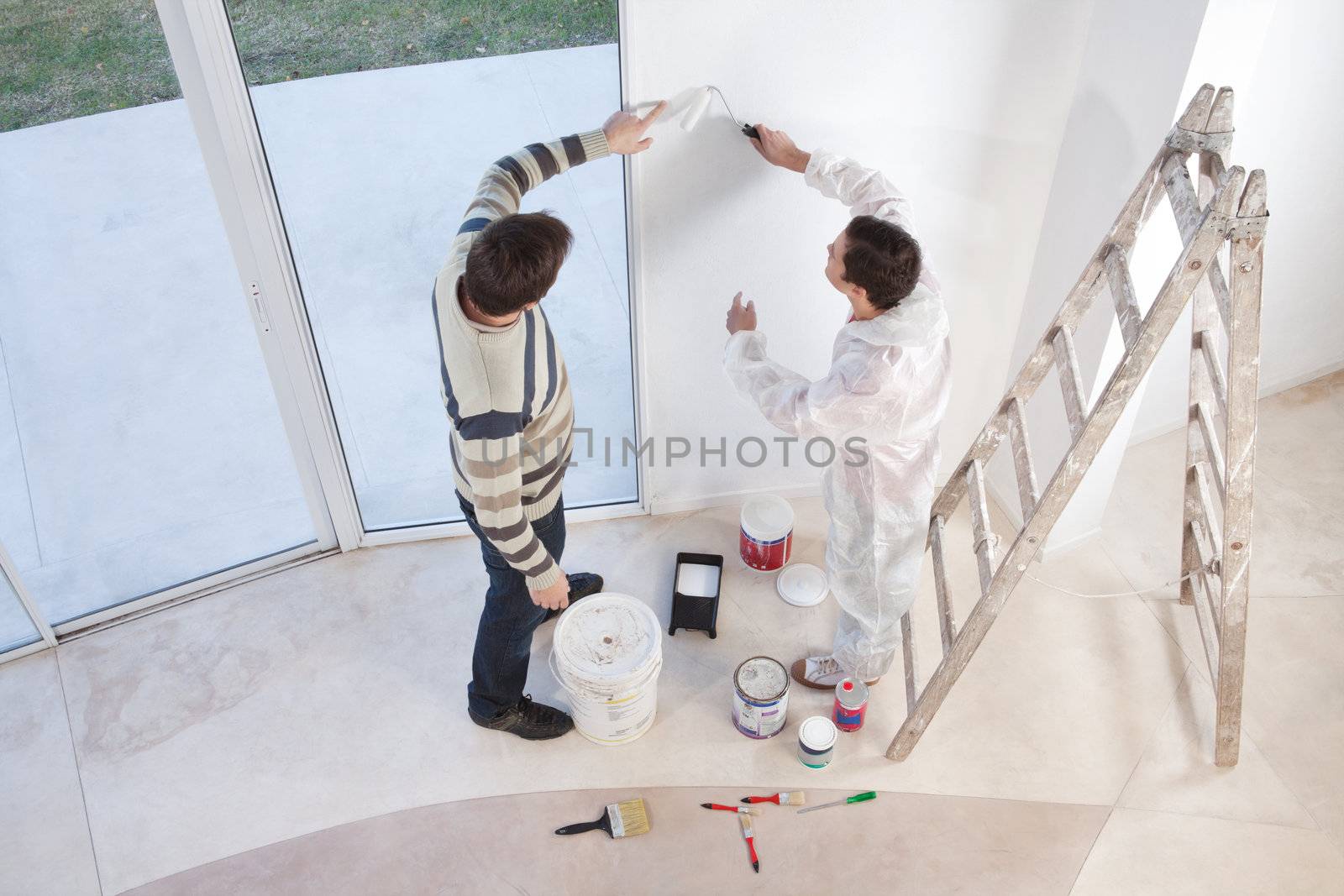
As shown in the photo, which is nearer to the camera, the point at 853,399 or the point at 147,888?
the point at 853,399

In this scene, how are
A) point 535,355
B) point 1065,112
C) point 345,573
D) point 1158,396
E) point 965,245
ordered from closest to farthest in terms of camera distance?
point 535,355 < point 1065,112 < point 965,245 < point 345,573 < point 1158,396

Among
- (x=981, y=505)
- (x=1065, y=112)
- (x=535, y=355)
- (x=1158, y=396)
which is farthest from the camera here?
(x=1158, y=396)

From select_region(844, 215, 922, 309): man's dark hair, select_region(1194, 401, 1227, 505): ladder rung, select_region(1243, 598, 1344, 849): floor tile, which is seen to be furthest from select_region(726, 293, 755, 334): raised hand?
select_region(1243, 598, 1344, 849): floor tile

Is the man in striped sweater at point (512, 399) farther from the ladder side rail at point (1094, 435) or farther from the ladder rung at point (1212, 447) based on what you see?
the ladder rung at point (1212, 447)

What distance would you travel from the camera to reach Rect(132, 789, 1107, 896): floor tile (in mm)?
2514

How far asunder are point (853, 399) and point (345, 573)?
184 cm

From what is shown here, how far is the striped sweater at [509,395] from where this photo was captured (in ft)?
6.64

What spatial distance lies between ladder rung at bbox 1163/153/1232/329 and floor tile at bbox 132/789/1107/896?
1.37 m

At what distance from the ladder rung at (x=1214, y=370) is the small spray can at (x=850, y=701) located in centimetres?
113

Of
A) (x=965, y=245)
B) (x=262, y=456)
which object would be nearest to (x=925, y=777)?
(x=965, y=245)

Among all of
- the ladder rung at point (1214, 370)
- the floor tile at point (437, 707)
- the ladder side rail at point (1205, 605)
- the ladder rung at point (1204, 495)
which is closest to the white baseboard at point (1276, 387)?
the floor tile at point (437, 707)

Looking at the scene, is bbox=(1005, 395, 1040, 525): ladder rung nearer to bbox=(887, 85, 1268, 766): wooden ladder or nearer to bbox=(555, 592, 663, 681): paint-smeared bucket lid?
bbox=(887, 85, 1268, 766): wooden ladder

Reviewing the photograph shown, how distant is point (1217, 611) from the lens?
2596 mm

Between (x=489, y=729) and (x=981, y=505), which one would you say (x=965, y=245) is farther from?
(x=489, y=729)
